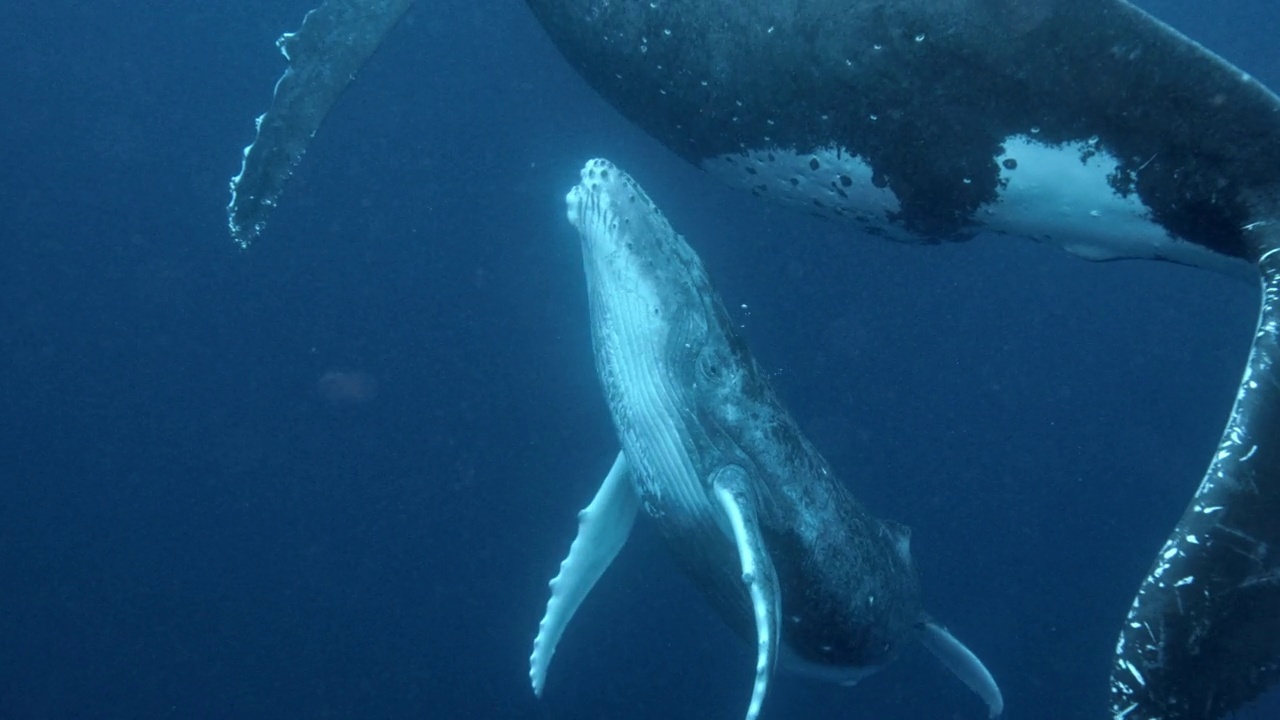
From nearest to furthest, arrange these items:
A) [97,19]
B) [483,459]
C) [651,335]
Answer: [651,335] < [483,459] < [97,19]

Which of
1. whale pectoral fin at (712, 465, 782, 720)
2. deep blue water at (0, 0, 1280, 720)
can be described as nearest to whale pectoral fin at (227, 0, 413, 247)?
deep blue water at (0, 0, 1280, 720)

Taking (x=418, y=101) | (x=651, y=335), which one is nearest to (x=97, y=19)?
(x=418, y=101)

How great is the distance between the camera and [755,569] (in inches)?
195

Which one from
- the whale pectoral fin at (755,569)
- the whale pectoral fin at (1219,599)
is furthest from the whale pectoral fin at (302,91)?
the whale pectoral fin at (1219,599)

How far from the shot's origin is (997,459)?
37.4 feet

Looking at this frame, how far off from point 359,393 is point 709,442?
6.23 m

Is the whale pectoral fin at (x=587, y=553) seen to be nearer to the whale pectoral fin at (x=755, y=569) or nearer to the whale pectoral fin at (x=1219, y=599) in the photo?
the whale pectoral fin at (x=755, y=569)

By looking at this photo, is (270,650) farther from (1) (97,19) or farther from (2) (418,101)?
(1) (97,19)

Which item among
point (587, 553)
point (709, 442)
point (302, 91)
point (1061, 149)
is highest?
point (1061, 149)

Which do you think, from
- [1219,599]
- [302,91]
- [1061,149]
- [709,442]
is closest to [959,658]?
[709,442]

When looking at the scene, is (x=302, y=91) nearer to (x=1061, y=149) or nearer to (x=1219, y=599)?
(x=1061, y=149)

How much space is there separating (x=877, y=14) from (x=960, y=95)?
2.37ft

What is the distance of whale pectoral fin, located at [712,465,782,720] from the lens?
4793mm

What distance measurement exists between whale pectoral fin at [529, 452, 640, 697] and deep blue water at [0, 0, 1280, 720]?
2.91 m
